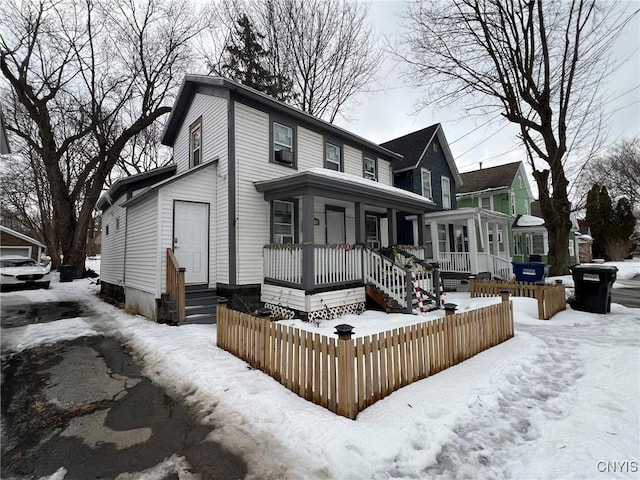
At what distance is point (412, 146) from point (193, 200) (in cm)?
1350

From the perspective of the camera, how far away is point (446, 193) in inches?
728

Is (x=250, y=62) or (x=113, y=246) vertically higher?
(x=250, y=62)

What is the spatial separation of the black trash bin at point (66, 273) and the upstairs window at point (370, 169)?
66.6 feet

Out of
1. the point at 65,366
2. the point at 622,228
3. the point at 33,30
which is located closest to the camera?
the point at 65,366

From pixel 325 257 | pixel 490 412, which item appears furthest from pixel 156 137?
pixel 490 412

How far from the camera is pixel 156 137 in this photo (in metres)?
27.1

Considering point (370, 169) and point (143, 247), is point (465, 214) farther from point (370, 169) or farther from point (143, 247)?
point (143, 247)

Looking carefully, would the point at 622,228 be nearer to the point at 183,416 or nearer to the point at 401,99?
the point at 401,99

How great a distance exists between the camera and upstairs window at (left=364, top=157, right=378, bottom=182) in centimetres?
1342

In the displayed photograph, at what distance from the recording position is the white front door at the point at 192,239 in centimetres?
834

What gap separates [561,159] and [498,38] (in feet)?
22.3

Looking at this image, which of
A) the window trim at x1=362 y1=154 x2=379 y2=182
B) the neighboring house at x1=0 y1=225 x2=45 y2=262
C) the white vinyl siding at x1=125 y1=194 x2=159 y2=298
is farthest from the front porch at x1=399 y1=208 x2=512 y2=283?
the neighboring house at x1=0 y1=225 x2=45 y2=262

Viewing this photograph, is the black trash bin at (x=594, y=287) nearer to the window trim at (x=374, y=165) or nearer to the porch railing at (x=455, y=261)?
the porch railing at (x=455, y=261)

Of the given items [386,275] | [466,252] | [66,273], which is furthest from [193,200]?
[66,273]
